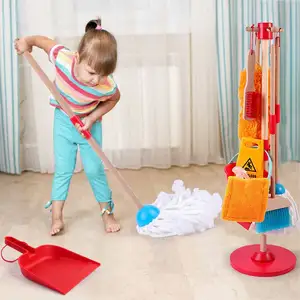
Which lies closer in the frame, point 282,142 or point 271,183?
point 271,183

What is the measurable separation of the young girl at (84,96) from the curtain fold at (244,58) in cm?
90

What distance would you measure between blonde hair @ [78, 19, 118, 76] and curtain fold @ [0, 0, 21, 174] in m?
0.96

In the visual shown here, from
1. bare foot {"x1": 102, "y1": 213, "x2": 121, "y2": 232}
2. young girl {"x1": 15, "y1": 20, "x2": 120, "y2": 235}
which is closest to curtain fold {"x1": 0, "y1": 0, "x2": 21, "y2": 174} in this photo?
young girl {"x1": 15, "y1": 20, "x2": 120, "y2": 235}

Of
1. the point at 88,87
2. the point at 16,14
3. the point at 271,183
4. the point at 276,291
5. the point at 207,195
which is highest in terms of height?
the point at 16,14

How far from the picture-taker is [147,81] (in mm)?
2867

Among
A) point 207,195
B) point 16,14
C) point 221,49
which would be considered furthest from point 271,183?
point 16,14

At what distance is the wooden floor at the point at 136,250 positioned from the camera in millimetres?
A: 1704

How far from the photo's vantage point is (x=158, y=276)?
5.90 ft

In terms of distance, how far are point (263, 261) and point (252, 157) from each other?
1.16ft

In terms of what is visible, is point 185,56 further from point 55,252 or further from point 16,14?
point 55,252

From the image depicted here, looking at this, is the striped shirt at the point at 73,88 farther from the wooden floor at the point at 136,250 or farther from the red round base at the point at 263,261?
the red round base at the point at 263,261

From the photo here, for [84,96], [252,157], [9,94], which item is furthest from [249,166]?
[9,94]

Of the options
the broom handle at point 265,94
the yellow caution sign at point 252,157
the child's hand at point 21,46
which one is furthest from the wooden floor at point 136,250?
the child's hand at point 21,46

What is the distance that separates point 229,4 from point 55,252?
4.87ft
